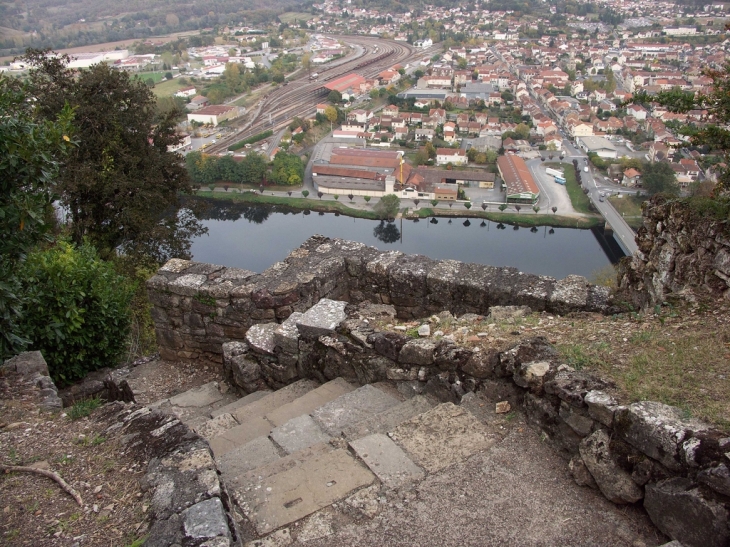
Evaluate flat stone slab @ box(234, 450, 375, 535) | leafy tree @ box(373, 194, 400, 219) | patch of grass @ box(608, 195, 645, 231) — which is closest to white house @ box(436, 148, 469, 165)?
leafy tree @ box(373, 194, 400, 219)

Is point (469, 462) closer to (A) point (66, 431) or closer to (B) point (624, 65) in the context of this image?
(A) point (66, 431)

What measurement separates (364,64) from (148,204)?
8328cm

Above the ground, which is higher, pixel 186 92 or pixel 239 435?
pixel 239 435

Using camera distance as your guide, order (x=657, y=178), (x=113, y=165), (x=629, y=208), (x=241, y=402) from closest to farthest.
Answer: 1. (x=241, y=402)
2. (x=113, y=165)
3. (x=629, y=208)
4. (x=657, y=178)

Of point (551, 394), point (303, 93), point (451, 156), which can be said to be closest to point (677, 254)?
point (551, 394)

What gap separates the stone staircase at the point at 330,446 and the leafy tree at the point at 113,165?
316 inches

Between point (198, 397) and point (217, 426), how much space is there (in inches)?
55.8

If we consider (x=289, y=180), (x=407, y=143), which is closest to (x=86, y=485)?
(x=289, y=180)

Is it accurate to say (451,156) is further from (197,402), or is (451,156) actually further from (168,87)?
(168,87)

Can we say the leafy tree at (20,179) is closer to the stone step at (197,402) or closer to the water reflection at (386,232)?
the stone step at (197,402)

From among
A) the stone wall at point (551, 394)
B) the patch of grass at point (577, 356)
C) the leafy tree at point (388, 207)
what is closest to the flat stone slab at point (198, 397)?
the stone wall at point (551, 394)

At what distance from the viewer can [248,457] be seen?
3.92m

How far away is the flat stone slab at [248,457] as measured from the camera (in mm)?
3787

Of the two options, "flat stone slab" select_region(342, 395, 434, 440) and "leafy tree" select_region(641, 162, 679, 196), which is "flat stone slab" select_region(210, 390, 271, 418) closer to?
"flat stone slab" select_region(342, 395, 434, 440)
